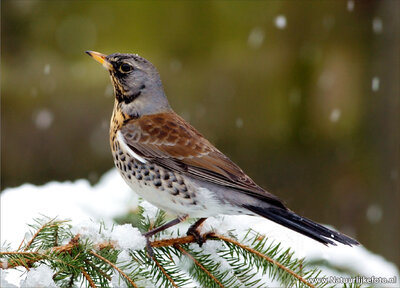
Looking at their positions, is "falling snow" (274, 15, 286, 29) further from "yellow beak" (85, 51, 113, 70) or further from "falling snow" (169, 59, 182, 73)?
"yellow beak" (85, 51, 113, 70)

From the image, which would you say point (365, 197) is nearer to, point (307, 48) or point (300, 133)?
point (300, 133)

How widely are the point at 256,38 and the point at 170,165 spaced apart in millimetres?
2485

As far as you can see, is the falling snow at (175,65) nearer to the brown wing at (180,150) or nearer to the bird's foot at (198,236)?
the brown wing at (180,150)

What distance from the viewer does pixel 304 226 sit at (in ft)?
5.24

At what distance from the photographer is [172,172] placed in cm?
192

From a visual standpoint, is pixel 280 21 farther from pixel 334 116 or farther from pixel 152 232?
pixel 152 232

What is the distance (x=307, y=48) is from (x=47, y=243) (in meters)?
3.21

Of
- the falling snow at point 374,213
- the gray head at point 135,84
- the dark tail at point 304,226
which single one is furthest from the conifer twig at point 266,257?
the falling snow at point 374,213

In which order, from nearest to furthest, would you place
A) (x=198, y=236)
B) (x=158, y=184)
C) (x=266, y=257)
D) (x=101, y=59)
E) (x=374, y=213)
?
(x=266, y=257) < (x=198, y=236) < (x=158, y=184) < (x=101, y=59) < (x=374, y=213)

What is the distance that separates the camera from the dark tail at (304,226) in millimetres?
1534

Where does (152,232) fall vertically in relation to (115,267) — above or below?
above

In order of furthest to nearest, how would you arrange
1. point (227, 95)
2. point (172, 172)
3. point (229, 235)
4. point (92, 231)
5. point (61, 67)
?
point (227, 95) < point (61, 67) < point (172, 172) < point (229, 235) < point (92, 231)

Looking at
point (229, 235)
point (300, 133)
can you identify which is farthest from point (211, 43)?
point (229, 235)

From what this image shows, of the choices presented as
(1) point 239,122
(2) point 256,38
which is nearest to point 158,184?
(1) point 239,122
